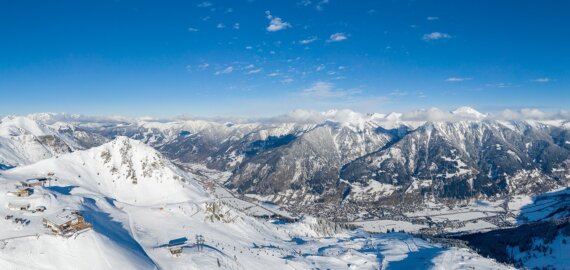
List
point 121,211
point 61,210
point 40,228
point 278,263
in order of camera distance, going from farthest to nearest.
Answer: point 121,211 < point 278,263 < point 61,210 < point 40,228

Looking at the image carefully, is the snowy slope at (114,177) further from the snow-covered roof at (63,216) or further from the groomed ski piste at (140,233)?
the snow-covered roof at (63,216)

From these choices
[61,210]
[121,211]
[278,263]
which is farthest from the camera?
[121,211]

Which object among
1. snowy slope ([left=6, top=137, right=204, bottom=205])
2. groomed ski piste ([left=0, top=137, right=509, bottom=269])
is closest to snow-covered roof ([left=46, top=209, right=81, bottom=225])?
groomed ski piste ([left=0, top=137, right=509, bottom=269])

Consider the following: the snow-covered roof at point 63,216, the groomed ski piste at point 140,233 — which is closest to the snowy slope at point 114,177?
the groomed ski piste at point 140,233

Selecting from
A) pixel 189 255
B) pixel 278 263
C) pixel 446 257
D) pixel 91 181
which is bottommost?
pixel 446 257

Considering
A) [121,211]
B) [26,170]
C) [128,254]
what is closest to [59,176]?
[26,170]

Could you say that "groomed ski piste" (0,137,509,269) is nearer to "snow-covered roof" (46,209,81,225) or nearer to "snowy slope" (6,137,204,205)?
"snowy slope" (6,137,204,205)

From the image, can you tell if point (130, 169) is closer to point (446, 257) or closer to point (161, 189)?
point (161, 189)

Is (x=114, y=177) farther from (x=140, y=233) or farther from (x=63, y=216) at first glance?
(x=63, y=216)
